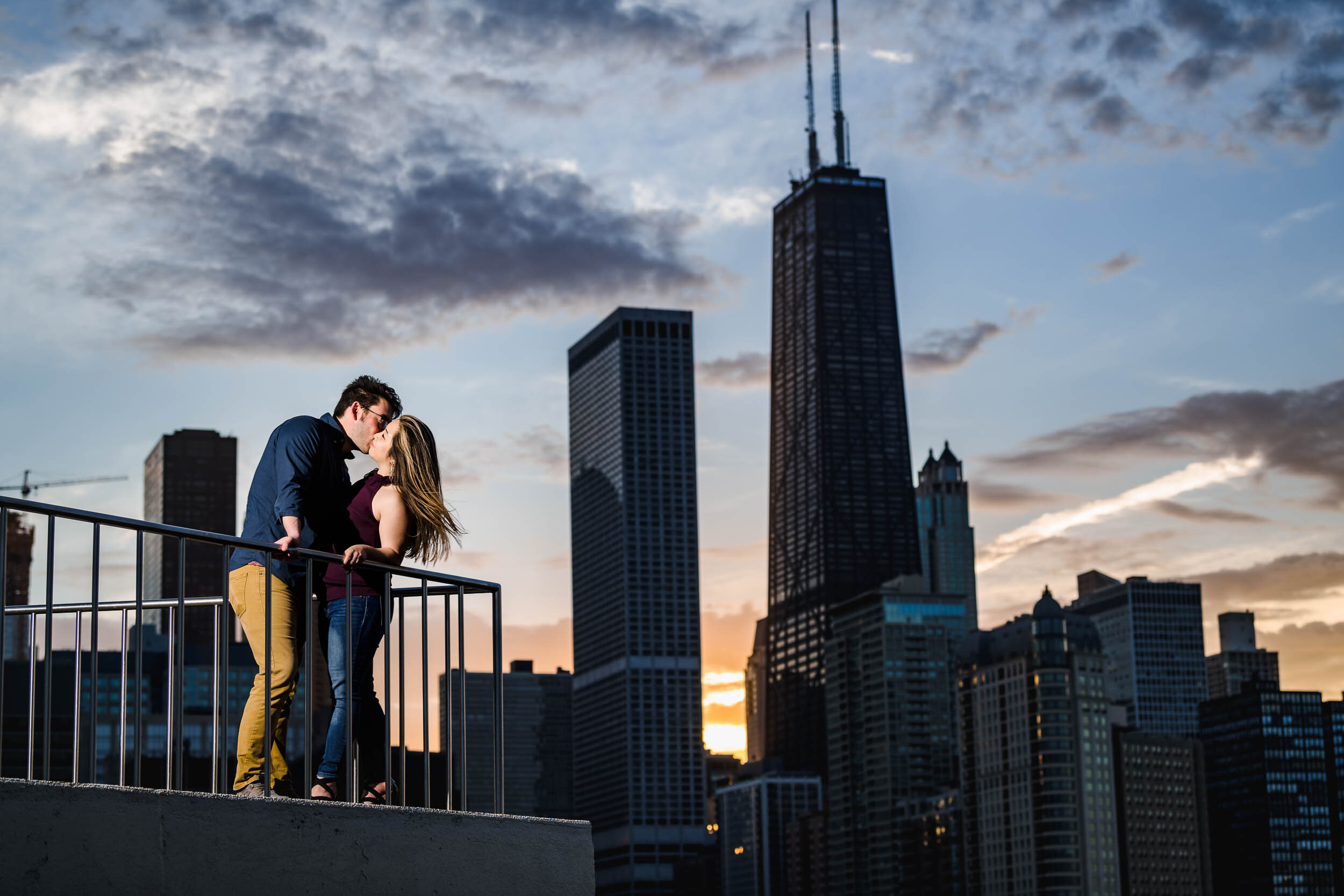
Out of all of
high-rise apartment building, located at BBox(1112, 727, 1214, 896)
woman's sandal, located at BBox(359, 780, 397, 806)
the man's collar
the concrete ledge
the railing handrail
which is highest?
the man's collar

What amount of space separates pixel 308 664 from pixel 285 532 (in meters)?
0.66

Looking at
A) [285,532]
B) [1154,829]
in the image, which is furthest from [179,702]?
[1154,829]

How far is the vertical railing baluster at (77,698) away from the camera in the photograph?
6.83 m

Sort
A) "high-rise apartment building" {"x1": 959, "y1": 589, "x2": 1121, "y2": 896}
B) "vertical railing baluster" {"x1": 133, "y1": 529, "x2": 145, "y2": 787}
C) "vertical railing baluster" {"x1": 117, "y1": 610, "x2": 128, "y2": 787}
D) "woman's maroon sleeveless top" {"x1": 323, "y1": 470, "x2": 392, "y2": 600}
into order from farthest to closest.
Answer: "high-rise apartment building" {"x1": 959, "y1": 589, "x2": 1121, "y2": 896}
"woman's maroon sleeveless top" {"x1": 323, "y1": 470, "x2": 392, "y2": 600}
"vertical railing baluster" {"x1": 117, "y1": 610, "x2": 128, "y2": 787}
"vertical railing baluster" {"x1": 133, "y1": 529, "x2": 145, "y2": 787}

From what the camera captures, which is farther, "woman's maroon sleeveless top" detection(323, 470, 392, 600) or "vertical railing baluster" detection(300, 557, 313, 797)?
"woman's maroon sleeveless top" detection(323, 470, 392, 600)

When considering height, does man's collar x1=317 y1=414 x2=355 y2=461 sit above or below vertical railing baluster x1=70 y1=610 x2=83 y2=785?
above

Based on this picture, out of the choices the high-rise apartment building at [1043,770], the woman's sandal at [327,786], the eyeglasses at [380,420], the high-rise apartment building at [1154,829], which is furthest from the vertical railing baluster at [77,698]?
the high-rise apartment building at [1154,829]

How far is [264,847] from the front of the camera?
23.3 ft

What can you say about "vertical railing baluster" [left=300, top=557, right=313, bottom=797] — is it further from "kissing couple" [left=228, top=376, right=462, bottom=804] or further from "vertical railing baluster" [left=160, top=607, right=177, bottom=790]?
"vertical railing baluster" [left=160, top=607, right=177, bottom=790]

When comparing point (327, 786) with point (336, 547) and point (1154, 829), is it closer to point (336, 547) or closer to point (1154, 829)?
point (336, 547)

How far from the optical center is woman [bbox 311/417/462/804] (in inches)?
330

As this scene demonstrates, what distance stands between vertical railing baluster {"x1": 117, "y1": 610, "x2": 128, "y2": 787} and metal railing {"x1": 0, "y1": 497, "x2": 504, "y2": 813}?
11 millimetres

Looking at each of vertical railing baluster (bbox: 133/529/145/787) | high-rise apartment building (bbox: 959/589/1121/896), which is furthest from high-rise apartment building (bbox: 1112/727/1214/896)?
vertical railing baluster (bbox: 133/529/145/787)

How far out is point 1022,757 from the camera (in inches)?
7264
